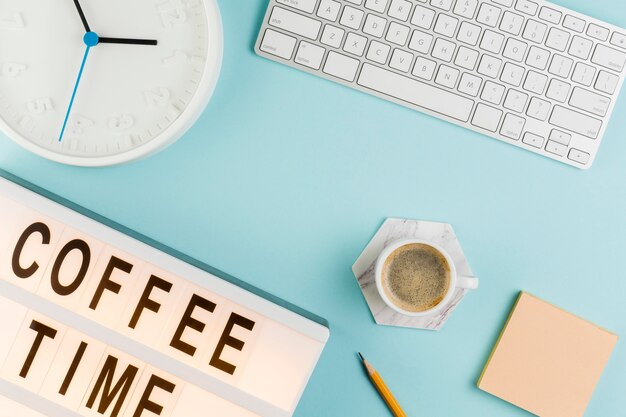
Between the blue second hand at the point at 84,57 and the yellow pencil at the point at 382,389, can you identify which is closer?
the blue second hand at the point at 84,57

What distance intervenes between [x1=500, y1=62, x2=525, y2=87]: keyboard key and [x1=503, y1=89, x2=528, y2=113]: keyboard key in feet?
0.05

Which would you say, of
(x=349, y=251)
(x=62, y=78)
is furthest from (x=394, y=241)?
(x=62, y=78)

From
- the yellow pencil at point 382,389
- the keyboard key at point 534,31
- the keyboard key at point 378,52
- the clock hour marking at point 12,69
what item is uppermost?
the keyboard key at point 534,31

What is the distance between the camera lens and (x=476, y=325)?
34.0 inches

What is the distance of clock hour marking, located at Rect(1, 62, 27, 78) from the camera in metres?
0.77

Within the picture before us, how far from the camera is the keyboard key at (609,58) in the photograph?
0.83 m

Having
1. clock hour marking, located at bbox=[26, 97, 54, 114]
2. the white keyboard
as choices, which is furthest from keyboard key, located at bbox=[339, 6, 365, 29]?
clock hour marking, located at bbox=[26, 97, 54, 114]

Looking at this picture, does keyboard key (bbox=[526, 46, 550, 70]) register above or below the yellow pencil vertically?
above

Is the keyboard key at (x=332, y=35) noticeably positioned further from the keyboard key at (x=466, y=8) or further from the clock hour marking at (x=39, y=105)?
the clock hour marking at (x=39, y=105)

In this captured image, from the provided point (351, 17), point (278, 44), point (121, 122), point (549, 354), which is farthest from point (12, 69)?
point (549, 354)

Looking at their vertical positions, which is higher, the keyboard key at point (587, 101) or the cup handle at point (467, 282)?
the keyboard key at point (587, 101)

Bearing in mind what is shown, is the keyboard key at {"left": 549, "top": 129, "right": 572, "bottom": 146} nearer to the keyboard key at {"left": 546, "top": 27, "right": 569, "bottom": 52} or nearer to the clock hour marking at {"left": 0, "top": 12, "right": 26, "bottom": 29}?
the keyboard key at {"left": 546, "top": 27, "right": 569, "bottom": 52}

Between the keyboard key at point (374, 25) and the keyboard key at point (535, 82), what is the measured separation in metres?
0.23

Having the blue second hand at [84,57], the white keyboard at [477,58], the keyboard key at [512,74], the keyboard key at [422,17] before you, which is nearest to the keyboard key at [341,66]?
the white keyboard at [477,58]
